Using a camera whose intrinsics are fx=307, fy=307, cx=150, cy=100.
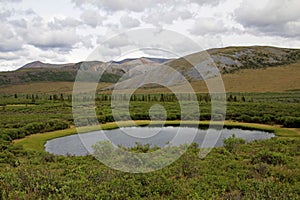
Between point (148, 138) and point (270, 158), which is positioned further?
point (148, 138)

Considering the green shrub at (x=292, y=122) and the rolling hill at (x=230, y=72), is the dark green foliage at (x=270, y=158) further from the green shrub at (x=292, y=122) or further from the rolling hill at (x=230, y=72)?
the rolling hill at (x=230, y=72)

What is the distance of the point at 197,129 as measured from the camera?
27641mm

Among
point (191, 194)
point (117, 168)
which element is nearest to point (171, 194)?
point (191, 194)

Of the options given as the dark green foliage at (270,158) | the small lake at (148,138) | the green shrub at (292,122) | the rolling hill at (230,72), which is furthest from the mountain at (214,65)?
the dark green foliage at (270,158)

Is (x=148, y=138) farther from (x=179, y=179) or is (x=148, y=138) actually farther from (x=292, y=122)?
(x=179, y=179)

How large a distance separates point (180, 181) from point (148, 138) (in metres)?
13.6

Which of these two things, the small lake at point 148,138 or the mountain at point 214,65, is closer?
the small lake at point 148,138

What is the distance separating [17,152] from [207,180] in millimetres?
12548

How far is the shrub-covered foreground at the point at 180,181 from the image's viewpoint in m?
8.61

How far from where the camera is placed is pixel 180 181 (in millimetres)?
10352

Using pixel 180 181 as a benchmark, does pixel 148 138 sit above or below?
below

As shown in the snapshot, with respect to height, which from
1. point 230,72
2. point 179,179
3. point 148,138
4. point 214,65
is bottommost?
point 148,138

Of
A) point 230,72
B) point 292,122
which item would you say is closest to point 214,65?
point 230,72

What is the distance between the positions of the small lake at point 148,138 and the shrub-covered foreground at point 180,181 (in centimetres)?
771
